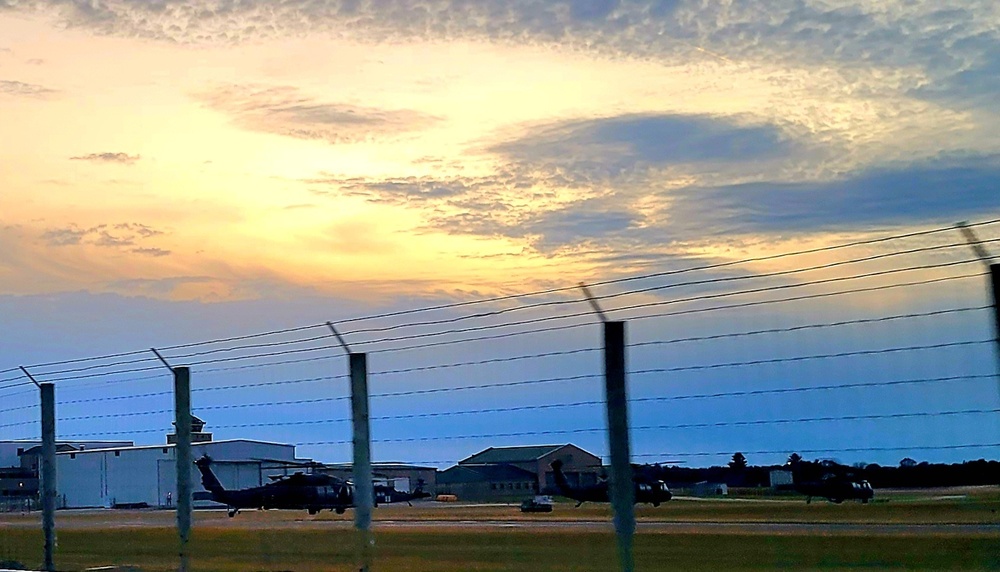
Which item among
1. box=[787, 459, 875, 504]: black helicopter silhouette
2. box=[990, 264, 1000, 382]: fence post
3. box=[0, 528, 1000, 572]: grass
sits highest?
box=[990, 264, 1000, 382]: fence post

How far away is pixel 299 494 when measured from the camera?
29547 mm

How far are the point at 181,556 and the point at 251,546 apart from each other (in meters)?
3.93

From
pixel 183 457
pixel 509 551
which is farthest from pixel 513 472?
pixel 183 457

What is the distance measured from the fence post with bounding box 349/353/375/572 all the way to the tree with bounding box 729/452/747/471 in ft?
11.4

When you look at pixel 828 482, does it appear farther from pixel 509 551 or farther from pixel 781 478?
pixel 509 551

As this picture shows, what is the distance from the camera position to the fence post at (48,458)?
14023mm

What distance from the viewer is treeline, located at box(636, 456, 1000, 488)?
24.1ft

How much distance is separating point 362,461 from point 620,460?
265 cm

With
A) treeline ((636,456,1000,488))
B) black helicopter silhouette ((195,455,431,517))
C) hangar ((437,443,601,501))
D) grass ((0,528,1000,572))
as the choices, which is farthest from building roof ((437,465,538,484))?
black helicopter silhouette ((195,455,431,517))

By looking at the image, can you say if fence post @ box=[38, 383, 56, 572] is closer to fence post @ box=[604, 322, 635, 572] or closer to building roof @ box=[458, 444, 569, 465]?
building roof @ box=[458, 444, 569, 465]

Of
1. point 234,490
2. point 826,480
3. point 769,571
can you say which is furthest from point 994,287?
point 234,490

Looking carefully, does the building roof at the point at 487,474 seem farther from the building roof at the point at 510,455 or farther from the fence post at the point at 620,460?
the fence post at the point at 620,460

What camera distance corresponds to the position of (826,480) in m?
8.96

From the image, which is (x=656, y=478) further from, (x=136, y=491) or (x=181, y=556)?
(x=136, y=491)
